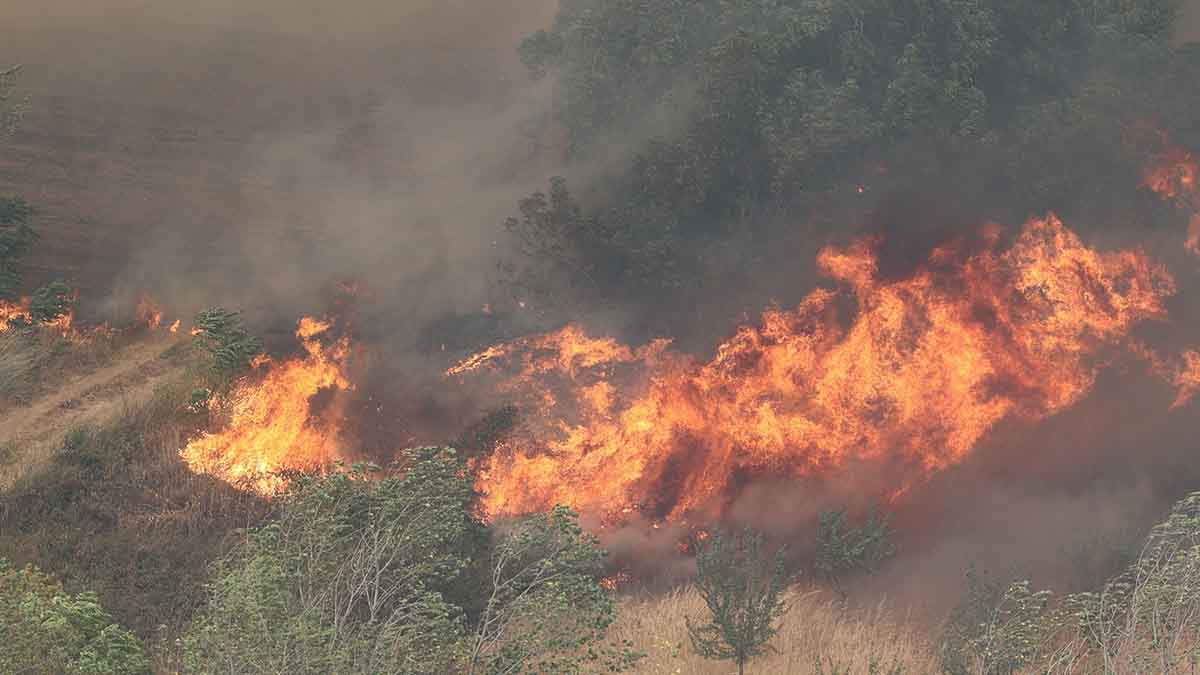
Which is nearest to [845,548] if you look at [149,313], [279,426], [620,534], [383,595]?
[620,534]

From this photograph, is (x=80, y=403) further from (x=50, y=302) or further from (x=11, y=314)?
(x=11, y=314)

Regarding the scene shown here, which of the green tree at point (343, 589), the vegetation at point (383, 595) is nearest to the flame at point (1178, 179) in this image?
the vegetation at point (383, 595)

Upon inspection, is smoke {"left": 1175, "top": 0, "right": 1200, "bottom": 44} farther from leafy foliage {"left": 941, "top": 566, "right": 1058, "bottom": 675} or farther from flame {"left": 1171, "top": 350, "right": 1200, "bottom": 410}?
leafy foliage {"left": 941, "top": 566, "right": 1058, "bottom": 675}

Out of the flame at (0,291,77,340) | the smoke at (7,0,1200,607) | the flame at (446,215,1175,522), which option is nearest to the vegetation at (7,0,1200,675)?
the flame at (0,291,77,340)

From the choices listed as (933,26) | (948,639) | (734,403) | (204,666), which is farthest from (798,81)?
(204,666)

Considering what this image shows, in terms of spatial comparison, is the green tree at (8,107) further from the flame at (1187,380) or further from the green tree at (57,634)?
the flame at (1187,380)

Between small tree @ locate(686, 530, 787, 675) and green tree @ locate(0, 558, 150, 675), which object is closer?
green tree @ locate(0, 558, 150, 675)
